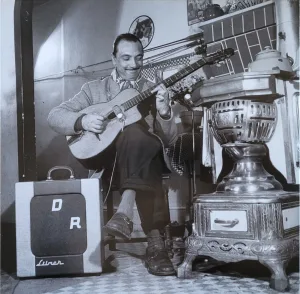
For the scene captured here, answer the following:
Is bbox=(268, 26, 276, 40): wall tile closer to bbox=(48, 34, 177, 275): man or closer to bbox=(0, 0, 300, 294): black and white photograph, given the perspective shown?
bbox=(0, 0, 300, 294): black and white photograph

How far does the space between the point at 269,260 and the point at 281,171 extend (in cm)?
28

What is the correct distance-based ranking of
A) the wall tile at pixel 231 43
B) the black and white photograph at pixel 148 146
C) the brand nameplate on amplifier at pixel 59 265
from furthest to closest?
the wall tile at pixel 231 43 < the brand nameplate on amplifier at pixel 59 265 < the black and white photograph at pixel 148 146

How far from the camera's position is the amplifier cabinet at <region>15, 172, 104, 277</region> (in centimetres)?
90

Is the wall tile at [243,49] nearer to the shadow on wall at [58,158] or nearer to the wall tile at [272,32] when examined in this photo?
the wall tile at [272,32]

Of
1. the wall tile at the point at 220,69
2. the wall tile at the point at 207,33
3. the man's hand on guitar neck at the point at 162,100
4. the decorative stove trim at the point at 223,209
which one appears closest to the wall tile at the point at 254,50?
the wall tile at the point at 220,69

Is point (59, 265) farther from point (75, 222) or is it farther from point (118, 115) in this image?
point (118, 115)

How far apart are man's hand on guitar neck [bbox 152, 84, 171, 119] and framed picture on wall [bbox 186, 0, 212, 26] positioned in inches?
17.7

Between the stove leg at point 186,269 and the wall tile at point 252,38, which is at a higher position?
the wall tile at point 252,38

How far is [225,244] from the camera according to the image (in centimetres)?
77

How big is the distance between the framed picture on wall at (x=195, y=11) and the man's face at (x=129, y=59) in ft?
1.08

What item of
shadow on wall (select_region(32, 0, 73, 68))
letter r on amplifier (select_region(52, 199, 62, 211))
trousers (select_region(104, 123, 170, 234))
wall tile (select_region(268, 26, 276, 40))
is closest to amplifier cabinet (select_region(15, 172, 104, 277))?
letter r on amplifier (select_region(52, 199, 62, 211))

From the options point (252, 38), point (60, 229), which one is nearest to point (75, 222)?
point (60, 229)

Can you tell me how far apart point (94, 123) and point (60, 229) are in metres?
0.35

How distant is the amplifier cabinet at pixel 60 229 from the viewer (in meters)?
0.90
